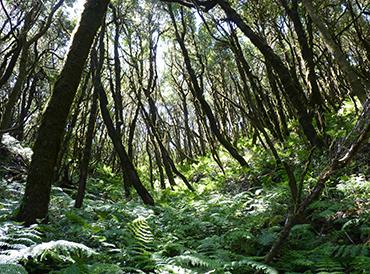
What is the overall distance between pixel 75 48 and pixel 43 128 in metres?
1.03

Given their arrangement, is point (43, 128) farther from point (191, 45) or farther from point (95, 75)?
point (191, 45)

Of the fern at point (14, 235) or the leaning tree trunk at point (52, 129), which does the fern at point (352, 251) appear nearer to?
the fern at point (14, 235)

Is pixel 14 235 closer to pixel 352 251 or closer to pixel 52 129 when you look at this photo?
pixel 52 129

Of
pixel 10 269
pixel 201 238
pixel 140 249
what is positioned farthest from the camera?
pixel 201 238

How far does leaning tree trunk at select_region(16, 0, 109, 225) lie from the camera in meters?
3.93

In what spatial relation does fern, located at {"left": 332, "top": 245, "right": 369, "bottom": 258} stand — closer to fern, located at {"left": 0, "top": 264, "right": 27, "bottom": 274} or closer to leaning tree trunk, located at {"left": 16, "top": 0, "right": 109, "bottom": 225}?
fern, located at {"left": 0, "top": 264, "right": 27, "bottom": 274}

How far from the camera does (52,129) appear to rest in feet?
13.3

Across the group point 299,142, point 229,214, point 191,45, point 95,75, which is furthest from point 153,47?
point 229,214

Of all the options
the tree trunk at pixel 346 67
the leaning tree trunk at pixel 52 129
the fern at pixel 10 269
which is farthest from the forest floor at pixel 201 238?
the tree trunk at pixel 346 67

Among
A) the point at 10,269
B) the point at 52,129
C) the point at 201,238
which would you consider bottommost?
the point at 10,269

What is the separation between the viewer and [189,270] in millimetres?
3014

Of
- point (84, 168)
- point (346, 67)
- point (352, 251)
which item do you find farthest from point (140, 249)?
point (346, 67)

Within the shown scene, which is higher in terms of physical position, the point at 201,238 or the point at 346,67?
the point at 346,67

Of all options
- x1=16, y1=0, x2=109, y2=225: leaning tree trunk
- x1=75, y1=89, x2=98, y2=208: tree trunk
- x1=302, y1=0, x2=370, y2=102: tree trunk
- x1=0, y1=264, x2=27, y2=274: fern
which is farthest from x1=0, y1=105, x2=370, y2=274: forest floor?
x1=302, y1=0, x2=370, y2=102: tree trunk
